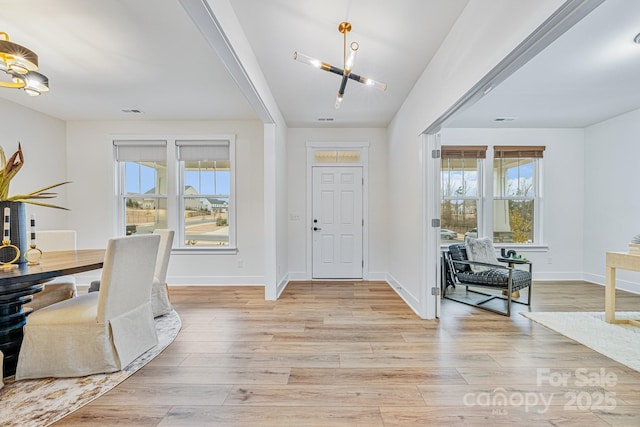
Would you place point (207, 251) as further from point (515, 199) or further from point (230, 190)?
point (515, 199)

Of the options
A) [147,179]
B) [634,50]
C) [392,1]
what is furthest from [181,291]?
[634,50]

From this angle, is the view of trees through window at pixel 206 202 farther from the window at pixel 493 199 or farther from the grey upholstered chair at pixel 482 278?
the window at pixel 493 199

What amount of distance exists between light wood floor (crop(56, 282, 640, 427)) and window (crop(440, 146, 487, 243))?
6.71 feet

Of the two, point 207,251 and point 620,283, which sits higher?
point 207,251

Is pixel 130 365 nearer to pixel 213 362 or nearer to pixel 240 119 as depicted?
pixel 213 362

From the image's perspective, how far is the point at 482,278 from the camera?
362 cm

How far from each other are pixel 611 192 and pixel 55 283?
23.6ft

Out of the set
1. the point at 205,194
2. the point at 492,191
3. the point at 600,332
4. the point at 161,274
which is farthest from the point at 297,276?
the point at 600,332

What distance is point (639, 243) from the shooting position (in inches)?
115

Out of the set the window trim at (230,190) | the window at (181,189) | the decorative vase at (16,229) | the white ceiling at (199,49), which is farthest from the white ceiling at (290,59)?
the decorative vase at (16,229)

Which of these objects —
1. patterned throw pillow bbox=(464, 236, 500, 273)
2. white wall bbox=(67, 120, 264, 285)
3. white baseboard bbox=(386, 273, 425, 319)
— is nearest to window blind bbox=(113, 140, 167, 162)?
white wall bbox=(67, 120, 264, 285)

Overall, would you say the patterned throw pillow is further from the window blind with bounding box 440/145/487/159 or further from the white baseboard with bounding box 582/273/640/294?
the window blind with bounding box 440/145/487/159

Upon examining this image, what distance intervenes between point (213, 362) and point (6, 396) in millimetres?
1185

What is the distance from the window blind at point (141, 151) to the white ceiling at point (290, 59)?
447 millimetres
